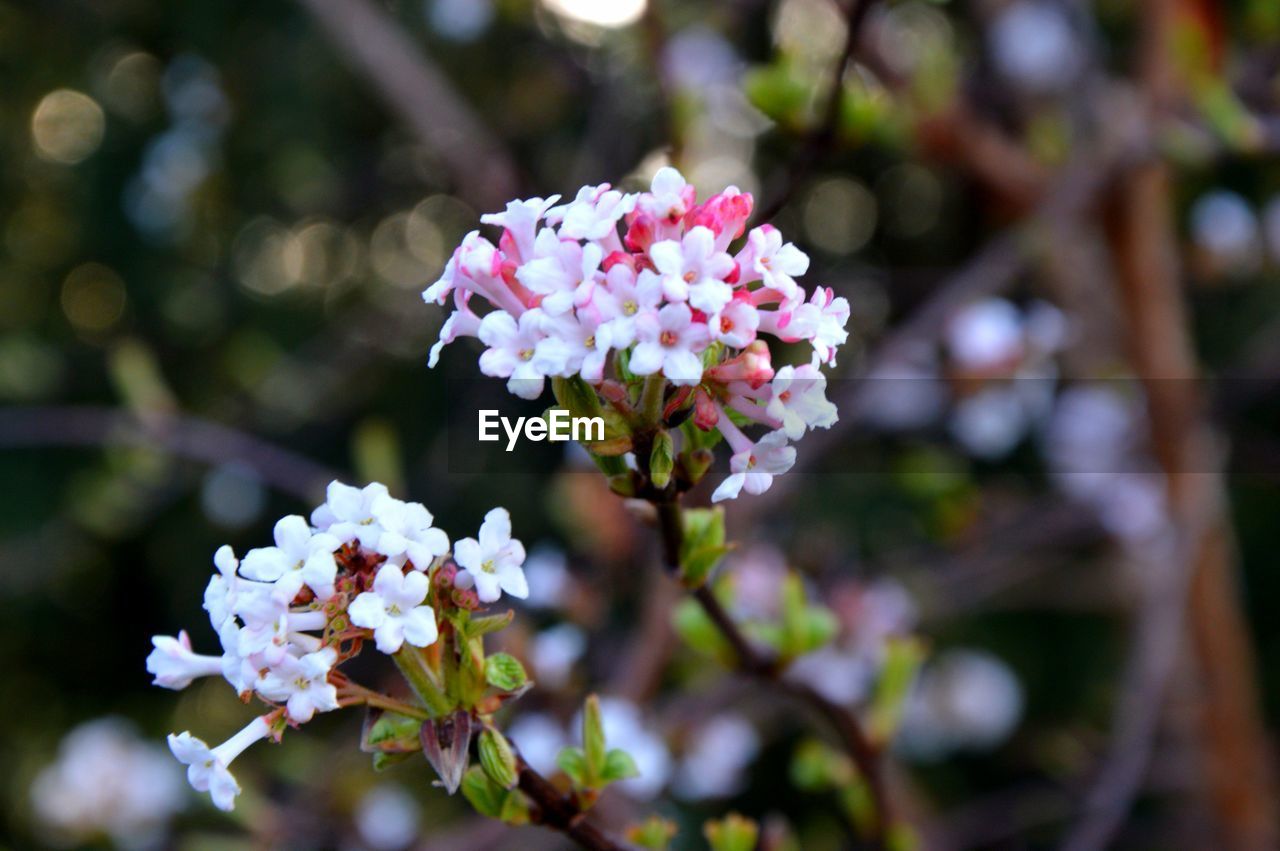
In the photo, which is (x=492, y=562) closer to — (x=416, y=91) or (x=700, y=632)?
(x=700, y=632)

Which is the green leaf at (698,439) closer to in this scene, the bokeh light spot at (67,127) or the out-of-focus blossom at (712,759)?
the out-of-focus blossom at (712,759)

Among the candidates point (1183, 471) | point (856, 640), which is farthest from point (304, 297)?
point (1183, 471)

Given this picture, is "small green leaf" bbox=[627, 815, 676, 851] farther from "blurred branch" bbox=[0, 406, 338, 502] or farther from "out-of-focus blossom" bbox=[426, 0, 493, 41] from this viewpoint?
"out-of-focus blossom" bbox=[426, 0, 493, 41]

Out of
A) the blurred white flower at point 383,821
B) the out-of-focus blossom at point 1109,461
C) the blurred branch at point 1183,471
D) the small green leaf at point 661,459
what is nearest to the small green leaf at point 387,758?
the small green leaf at point 661,459

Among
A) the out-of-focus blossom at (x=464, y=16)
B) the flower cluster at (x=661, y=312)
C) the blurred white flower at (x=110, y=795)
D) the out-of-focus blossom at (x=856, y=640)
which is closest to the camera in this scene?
the flower cluster at (x=661, y=312)

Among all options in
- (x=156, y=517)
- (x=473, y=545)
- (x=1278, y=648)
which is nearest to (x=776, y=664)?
(x=473, y=545)

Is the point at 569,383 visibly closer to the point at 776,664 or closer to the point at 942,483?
the point at 776,664
